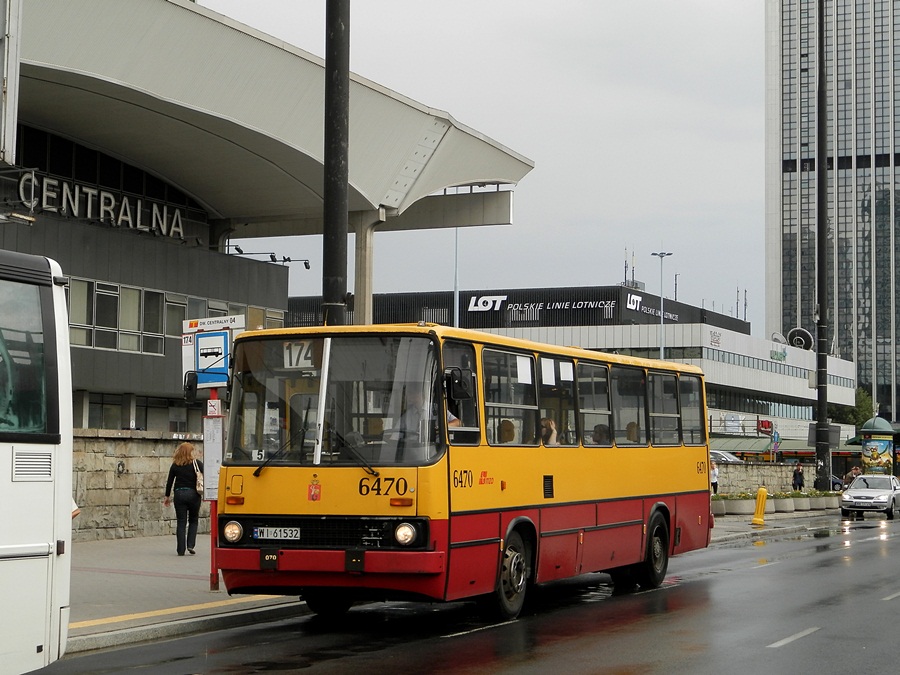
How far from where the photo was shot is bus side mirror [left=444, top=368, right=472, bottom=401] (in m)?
12.4

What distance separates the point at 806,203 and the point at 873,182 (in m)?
18.3

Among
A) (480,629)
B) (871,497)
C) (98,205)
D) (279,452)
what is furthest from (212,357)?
(871,497)

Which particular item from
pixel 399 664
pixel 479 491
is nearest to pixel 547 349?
pixel 479 491

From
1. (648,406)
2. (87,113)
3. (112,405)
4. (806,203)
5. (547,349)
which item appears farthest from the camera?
(806,203)

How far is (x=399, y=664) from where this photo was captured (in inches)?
432

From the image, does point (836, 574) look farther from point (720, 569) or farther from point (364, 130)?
point (364, 130)

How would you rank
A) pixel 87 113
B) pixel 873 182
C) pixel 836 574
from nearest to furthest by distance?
pixel 836 574, pixel 87 113, pixel 873 182

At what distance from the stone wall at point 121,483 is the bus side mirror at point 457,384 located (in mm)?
10476

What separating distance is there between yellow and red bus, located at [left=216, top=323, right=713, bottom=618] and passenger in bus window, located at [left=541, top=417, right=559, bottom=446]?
0.11 feet

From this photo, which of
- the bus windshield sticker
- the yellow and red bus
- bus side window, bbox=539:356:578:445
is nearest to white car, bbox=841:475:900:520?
bus side window, bbox=539:356:578:445

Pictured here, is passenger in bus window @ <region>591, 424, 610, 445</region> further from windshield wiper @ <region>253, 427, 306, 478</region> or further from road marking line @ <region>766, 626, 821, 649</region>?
windshield wiper @ <region>253, 427, 306, 478</region>

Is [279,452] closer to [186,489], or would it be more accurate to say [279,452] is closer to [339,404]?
[339,404]

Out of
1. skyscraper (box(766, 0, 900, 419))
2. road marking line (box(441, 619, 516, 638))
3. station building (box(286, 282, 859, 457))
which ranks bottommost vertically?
road marking line (box(441, 619, 516, 638))

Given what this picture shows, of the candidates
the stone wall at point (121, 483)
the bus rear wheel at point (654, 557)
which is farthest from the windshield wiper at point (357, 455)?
the stone wall at point (121, 483)
